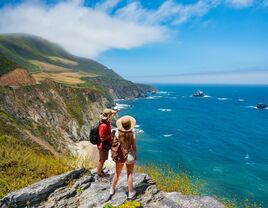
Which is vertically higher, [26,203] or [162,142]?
[26,203]

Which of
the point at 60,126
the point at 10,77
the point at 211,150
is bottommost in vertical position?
the point at 211,150

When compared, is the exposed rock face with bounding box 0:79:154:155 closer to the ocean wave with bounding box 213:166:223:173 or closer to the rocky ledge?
the ocean wave with bounding box 213:166:223:173

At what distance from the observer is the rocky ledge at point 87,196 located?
10432 millimetres

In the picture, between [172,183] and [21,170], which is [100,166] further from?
[172,183]

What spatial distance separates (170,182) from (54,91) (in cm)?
8220

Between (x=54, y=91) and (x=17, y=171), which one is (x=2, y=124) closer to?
(x=17, y=171)

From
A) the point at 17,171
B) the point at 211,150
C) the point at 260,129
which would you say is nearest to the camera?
the point at 17,171

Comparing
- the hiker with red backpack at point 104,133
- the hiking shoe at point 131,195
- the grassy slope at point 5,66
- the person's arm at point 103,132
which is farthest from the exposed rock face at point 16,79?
the hiking shoe at point 131,195

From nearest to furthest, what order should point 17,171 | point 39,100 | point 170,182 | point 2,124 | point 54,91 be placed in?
point 17,171 < point 170,182 < point 2,124 < point 39,100 < point 54,91

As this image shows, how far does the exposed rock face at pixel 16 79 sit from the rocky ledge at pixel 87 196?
262 feet

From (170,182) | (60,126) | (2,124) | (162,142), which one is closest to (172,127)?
(162,142)

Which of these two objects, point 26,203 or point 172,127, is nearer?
point 26,203

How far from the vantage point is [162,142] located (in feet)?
274

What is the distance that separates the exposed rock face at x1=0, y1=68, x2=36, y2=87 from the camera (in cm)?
8525
